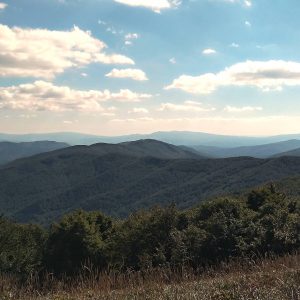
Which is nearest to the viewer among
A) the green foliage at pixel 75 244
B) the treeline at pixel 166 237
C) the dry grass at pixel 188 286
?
the dry grass at pixel 188 286

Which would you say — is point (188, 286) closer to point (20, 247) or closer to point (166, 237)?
point (166, 237)

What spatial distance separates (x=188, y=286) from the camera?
699 cm

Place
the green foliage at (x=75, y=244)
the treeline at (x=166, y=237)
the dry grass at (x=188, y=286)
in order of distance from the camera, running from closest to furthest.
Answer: the dry grass at (x=188, y=286), the treeline at (x=166, y=237), the green foliage at (x=75, y=244)

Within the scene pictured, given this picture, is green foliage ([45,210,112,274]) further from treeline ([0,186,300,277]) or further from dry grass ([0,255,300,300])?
dry grass ([0,255,300,300])

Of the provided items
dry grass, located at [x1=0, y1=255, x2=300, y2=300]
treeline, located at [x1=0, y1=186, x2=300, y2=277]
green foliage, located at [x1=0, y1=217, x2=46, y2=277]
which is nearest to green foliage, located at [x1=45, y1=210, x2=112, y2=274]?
treeline, located at [x1=0, y1=186, x2=300, y2=277]

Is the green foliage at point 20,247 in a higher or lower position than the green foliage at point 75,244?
lower

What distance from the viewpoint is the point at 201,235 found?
1013 inches

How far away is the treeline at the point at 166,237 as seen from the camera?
21475 millimetres

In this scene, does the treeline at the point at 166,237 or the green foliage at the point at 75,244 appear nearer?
the treeline at the point at 166,237

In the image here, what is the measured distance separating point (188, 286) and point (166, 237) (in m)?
23.9

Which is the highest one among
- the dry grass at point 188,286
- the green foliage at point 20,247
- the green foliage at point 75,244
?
the dry grass at point 188,286

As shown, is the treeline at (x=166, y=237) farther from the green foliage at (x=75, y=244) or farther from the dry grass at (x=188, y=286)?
the dry grass at (x=188, y=286)

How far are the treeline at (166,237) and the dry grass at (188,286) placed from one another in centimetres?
865

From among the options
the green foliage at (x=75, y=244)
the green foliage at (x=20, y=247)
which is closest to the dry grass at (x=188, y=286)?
the green foliage at (x=20, y=247)
